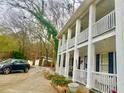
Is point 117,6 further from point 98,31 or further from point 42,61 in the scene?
point 42,61

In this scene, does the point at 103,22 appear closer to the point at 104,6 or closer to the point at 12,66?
the point at 104,6

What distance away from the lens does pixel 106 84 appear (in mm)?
10141

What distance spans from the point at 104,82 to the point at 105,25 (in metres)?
2.85

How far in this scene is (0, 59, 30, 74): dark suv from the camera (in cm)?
2742

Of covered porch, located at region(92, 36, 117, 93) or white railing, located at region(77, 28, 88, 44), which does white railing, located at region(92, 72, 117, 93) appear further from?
white railing, located at region(77, 28, 88, 44)

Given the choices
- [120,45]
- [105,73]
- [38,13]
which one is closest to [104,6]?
[105,73]

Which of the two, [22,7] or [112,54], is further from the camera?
[22,7]

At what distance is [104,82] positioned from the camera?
10352 millimetres

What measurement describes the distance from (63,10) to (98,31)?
2838cm

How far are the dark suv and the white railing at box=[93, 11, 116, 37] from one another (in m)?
17.7

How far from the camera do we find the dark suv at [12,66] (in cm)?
2742

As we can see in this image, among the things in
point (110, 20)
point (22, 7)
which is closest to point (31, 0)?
point (22, 7)

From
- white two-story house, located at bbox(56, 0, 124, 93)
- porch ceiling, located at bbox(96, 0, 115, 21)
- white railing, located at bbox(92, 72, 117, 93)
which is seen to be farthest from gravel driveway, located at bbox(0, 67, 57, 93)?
porch ceiling, located at bbox(96, 0, 115, 21)

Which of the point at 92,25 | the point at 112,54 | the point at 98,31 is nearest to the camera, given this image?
the point at 98,31
